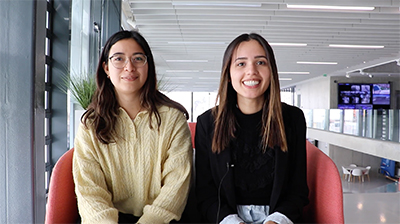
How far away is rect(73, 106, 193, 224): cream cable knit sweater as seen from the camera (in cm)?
142

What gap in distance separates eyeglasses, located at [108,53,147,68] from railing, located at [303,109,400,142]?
17.8ft

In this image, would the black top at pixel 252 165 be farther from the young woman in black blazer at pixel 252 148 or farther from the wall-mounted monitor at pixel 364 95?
the wall-mounted monitor at pixel 364 95

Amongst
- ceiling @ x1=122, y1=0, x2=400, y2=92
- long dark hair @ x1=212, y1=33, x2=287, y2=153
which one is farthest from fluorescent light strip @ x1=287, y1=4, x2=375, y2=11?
long dark hair @ x1=212, y1=33, x2=287, y2=153

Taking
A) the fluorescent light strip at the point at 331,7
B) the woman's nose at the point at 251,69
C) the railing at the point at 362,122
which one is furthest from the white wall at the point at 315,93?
the woman's nose at the point at 251,69

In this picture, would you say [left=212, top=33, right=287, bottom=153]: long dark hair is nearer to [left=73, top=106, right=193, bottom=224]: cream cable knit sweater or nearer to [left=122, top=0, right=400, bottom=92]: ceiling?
[left=73, top=106, right=193, bottom=224]: cream cable knit sweater

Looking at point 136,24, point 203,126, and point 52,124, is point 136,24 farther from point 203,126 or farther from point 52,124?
point 203,126

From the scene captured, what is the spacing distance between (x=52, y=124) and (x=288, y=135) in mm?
2276

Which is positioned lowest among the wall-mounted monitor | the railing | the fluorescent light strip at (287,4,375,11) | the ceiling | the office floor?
the office floor

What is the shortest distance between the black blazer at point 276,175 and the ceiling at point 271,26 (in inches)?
182

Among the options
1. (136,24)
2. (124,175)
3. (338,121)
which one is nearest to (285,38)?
(136,24)

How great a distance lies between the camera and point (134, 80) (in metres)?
1.51

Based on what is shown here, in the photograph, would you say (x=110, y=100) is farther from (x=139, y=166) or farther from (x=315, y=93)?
(x=315, y=93)

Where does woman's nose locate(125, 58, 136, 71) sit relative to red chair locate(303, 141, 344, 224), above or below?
above

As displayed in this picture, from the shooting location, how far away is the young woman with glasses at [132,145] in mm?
1440
